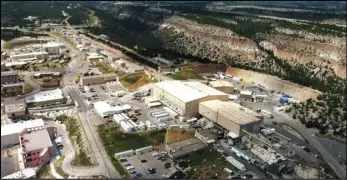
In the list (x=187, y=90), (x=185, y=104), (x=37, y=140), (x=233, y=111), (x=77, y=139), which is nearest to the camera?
(x=37, y=140)

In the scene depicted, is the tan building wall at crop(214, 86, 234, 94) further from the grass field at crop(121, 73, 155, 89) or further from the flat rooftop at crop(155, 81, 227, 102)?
the grass field at crop(121, 73, 155, 89)

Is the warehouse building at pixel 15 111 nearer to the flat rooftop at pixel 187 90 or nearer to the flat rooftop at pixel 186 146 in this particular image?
the flat rooftop at pixel 187 90

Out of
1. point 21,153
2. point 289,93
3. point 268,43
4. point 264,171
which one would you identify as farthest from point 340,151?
point 268,43

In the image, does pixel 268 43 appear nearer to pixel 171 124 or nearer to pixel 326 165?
pixel 171 124

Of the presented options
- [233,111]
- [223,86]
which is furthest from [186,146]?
[223,86]

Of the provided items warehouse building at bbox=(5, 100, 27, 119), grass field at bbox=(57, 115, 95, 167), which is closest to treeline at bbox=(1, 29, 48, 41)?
warehouse building at bbox=(5, 100, 27, 119)

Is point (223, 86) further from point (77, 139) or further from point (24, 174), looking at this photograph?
point (24, 174)
